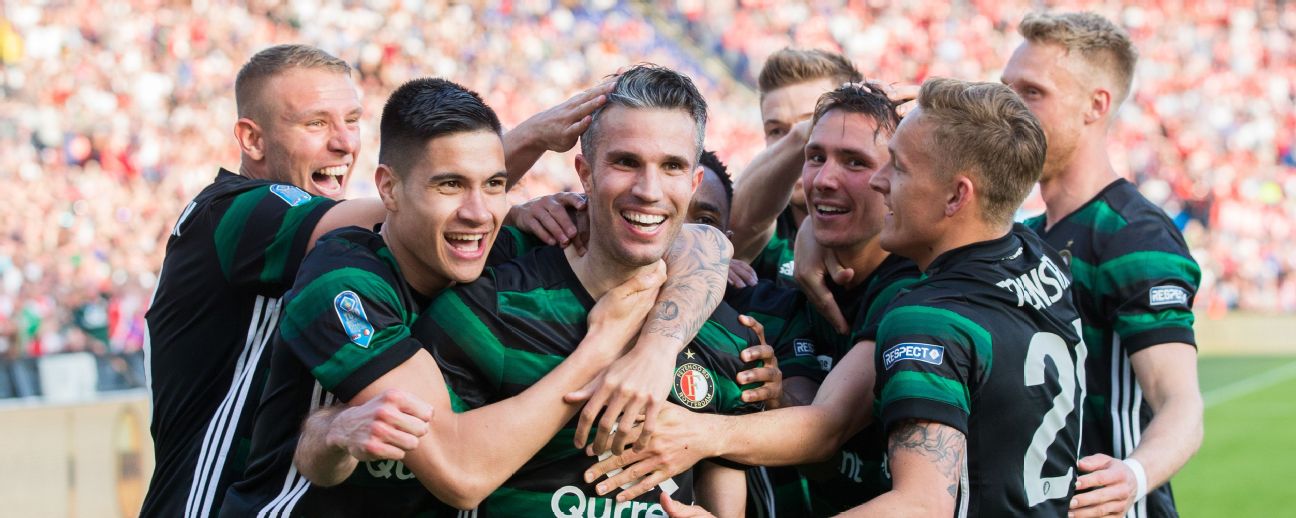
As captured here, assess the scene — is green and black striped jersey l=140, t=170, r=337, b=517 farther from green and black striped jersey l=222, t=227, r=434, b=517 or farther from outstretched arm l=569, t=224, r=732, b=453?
outstretched arm l=569, t=224, r=732, b=453

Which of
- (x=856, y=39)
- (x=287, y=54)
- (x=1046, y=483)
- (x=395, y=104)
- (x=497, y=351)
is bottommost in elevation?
(x=1046, y=483)

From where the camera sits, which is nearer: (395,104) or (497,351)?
(497,351)

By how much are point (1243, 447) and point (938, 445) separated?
45.1 feet

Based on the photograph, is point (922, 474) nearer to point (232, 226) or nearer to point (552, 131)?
point (552, 131)

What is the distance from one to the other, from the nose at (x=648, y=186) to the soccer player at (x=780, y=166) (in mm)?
1250

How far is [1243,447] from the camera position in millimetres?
15609

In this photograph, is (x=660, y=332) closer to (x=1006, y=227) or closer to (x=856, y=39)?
(x=1006, y=227)

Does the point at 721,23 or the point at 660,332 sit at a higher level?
the point at 721,23

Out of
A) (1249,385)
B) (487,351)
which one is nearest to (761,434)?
(487,351)

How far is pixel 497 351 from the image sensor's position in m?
3.88

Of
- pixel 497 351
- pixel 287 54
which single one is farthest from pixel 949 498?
pixel 287 54

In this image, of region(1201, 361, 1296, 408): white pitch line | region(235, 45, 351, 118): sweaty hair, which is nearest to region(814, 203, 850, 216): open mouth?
region(235, 45, 351, 118): sweaty hair

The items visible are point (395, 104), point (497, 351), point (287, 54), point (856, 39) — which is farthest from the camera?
point (856, 39)

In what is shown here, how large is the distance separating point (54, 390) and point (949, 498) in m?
10.9
